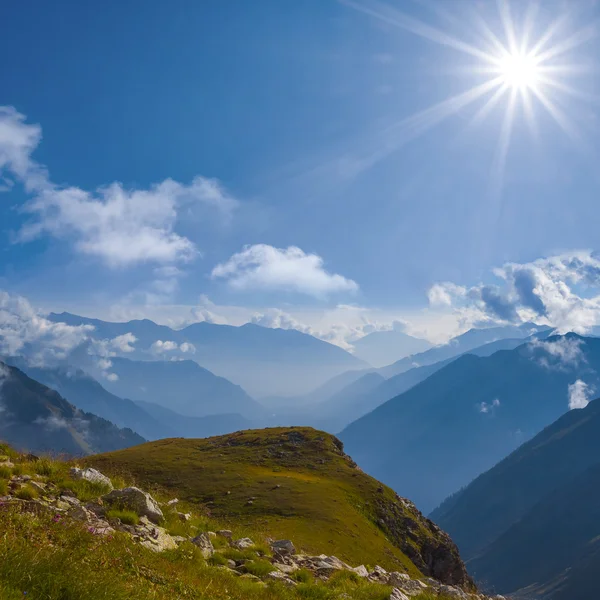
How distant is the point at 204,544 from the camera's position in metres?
14.9

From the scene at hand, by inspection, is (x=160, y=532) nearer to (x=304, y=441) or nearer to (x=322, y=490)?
(x=322, y=490)

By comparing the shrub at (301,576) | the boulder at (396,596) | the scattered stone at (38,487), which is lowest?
the boulder at (396,596)

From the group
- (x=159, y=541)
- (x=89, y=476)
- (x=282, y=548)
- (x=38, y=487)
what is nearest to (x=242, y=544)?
(x=282, y=548)

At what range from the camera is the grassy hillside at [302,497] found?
4707 centimetres

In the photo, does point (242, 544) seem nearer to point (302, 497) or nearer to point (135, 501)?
point (135, 501)

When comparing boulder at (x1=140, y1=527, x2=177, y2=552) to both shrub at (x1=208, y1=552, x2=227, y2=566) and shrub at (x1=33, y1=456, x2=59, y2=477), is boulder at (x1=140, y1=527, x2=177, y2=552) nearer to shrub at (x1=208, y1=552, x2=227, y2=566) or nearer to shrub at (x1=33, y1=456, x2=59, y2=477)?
shrub at (x1=208, y1=552, x2=227, y2=566)

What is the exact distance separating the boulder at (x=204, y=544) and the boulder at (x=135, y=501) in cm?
174

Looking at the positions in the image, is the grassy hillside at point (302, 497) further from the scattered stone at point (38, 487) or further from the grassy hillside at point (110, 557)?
the scattered stone at point (38, 487)

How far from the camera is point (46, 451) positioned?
19406 mm

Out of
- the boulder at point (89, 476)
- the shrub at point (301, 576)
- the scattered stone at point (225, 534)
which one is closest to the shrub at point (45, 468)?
the boulder at point (89, 476)

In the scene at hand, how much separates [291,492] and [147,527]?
4951 centimetres

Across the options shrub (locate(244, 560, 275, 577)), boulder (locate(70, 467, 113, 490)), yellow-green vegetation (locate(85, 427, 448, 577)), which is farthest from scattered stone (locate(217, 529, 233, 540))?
yellow-green vegetation (locate(85, 427, 448, 577))

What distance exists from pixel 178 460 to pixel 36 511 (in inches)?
2625

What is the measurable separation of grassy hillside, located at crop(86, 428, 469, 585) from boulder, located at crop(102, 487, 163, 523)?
982 inches
